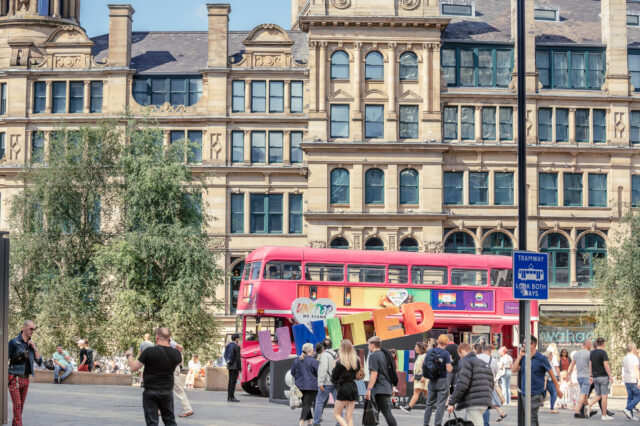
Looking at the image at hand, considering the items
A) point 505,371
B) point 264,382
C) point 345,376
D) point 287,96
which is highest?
point 287,96

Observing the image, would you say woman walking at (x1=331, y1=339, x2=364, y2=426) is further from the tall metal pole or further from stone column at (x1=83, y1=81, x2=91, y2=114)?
stone column at (x1=83, y1=81, x2=91, y2=114)

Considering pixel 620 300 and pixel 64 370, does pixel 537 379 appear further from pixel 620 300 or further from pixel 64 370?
pixel 620 300

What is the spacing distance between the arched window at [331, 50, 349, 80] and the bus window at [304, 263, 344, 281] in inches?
916

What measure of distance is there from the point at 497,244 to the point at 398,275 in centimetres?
2190

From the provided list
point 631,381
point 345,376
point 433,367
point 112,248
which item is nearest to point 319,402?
point 345,376

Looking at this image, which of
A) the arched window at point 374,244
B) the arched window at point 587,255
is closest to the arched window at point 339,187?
the arched window at point 374,244

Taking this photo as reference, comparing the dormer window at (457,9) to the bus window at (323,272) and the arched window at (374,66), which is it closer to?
the arched window at (374,66)

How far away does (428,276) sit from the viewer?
3800cm

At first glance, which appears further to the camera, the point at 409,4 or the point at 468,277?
the point at 409,4

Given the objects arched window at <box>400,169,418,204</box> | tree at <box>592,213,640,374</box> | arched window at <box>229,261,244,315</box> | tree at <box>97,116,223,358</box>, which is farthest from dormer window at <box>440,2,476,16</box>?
tree at <box>97,116,223,358</box>

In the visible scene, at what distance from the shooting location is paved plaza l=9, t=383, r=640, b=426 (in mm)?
22938

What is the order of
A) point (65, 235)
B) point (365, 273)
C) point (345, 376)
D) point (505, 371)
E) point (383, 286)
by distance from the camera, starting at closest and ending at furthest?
point (345, 376)
point (505, 371)
point (383, 286)
point (365, 273)
point (65, 235)

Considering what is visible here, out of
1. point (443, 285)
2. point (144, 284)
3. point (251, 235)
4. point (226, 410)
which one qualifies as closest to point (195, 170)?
point (251, 235)

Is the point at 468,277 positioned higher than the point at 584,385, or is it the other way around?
the point at 468,277
